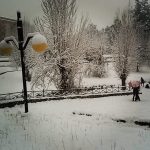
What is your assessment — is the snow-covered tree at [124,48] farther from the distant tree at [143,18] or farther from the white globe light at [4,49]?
the distant tree at [143,18]

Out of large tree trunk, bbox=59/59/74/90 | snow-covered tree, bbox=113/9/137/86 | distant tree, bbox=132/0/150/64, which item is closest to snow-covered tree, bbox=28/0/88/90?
large tree trunk, bbox=59/59/74/90

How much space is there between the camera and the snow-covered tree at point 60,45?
910 inches

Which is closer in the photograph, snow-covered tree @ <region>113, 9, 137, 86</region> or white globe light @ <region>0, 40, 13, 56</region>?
white globe light @ <region>0, 40, 13, 56</region>

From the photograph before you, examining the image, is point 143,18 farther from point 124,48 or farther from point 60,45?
point 60,45

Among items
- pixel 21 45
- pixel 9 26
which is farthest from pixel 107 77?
pixel 21 45

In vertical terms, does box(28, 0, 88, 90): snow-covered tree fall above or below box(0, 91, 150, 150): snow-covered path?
above

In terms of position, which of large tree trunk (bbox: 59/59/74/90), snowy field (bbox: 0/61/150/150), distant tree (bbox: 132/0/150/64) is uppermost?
distant tree (bbox: 132/0/150/64)

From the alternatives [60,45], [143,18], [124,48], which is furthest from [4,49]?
[143,18]

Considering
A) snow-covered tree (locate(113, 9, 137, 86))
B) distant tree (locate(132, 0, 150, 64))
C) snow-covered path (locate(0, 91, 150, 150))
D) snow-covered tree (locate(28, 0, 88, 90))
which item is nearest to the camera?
snow-covered path (locate(0, 91, 150, 150))

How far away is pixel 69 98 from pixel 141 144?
1151 cm

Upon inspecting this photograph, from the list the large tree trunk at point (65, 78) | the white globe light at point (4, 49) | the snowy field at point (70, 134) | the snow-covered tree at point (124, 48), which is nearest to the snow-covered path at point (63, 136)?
the snowy field at point (70, 134)

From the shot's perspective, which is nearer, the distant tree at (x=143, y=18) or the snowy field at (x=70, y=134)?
the snowy field at (x=70, y=134)

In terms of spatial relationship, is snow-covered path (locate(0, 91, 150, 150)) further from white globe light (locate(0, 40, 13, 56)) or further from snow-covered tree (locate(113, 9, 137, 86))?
snow-covered tree (locate(113, 9, 137, 86))

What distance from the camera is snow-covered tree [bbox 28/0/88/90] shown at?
23.1 metres
